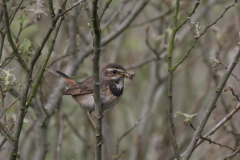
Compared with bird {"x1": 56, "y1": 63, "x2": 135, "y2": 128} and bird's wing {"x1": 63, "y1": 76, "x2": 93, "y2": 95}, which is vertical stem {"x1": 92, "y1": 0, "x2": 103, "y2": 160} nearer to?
bird {"x1": 56, "y1": 63, "x2": 135, "y2": 128}

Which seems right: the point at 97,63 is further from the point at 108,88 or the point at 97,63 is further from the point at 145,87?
the point at 145,87

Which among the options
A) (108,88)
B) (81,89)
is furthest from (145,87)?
(108,88)

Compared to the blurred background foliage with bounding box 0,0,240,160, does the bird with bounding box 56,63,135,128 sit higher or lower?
lower

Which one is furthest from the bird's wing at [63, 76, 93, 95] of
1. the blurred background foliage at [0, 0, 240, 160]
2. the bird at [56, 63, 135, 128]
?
the blurred background foliage at [0, 0, 240, 160]

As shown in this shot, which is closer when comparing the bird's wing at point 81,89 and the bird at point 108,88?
the bird at point 108,88

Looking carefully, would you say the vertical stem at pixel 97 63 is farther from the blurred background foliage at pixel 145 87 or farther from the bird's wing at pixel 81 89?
the blurred background foliage at pixel 145 87

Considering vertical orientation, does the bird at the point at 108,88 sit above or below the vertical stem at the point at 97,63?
above

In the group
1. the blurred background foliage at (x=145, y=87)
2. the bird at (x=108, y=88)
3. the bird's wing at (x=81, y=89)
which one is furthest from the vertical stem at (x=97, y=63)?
the blurred background foliage at (x=145, y=87)

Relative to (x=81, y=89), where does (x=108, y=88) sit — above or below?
below

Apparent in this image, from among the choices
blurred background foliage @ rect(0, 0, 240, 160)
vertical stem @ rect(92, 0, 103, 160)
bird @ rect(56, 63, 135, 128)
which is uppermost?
blurred background foliage @ rect(0, 0, 240, 160)

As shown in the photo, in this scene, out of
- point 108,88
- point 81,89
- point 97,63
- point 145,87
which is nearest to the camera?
point 97,63

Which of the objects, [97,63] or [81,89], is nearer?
[97,63]

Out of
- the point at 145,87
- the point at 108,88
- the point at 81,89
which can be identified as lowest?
the point at 108,88

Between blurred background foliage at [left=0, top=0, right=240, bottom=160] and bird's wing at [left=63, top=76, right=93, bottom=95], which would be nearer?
bird's wing at [left=63, top=76, right=93, bottom=95]
